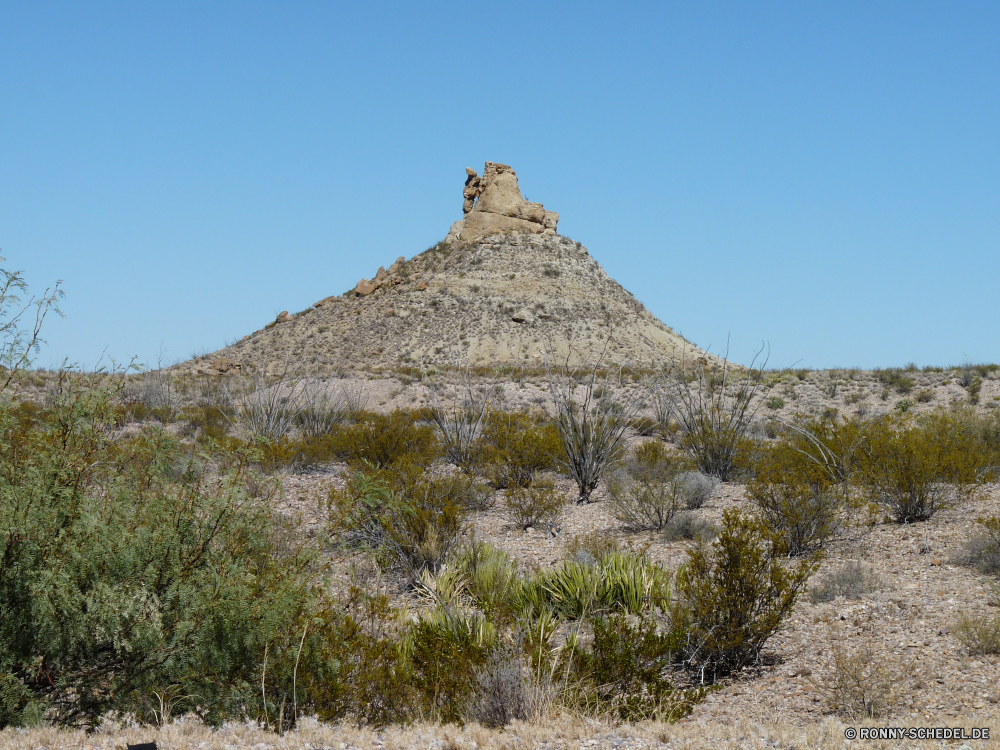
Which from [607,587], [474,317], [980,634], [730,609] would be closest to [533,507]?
[607,587]

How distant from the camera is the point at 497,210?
223 ft

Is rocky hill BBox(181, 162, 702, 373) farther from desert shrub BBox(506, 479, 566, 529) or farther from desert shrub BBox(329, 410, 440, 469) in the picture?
desert shrub BBox(506, 479, 566, 529)

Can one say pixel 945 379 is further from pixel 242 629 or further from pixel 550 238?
pixel 550 238

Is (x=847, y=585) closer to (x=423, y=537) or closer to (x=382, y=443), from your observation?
(x=423, y=537)

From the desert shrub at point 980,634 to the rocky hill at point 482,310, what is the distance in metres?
40.9

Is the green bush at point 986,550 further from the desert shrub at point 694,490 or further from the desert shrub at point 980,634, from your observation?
the desert shrub at point 694,490

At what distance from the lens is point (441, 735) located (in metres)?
5.01

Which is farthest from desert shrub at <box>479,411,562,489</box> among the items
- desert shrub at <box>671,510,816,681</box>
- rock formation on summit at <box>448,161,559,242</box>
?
rock formation on summit at <box>448,161,559,242</box>

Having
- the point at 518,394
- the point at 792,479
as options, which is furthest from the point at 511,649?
the point at 518,394

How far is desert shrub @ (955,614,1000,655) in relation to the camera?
647 centimetres

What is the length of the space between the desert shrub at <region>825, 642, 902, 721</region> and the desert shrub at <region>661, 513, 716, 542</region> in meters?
4.19

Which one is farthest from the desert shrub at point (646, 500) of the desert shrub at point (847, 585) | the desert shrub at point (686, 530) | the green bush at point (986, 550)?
the green bush at point (986, 550)

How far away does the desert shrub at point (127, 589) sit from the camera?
503cm

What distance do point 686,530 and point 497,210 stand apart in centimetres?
5931
